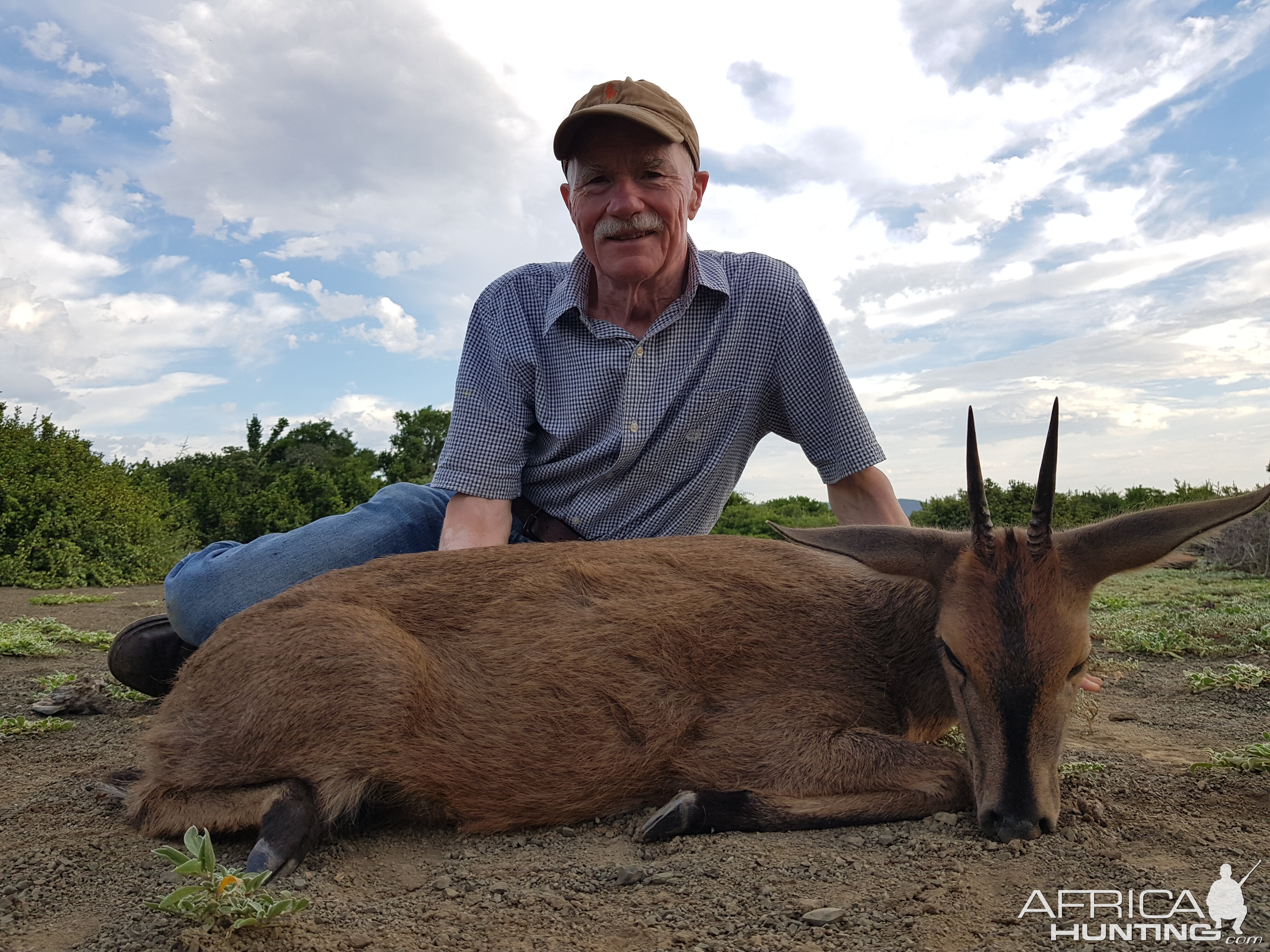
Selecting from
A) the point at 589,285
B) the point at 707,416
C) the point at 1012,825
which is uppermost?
the point at 589,285

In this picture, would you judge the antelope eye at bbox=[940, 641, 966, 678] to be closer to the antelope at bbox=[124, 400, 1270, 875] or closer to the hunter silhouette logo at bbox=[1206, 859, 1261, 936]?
the antelope at bbox=[124, 400, 1270, 875]

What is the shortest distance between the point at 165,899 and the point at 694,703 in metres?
1.80

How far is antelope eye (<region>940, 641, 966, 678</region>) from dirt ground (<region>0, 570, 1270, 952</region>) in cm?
49

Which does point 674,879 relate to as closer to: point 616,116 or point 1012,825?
point 1012,825

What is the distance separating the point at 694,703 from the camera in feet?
11.1

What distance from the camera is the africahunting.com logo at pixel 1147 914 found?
85.0 inches

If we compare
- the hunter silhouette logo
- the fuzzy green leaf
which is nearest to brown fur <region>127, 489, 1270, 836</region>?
the hunter silhouette logo

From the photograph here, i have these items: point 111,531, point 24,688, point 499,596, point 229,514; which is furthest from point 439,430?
point 499,596

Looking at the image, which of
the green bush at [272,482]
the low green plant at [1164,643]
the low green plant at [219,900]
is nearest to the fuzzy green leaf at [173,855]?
the low green plant at [219,900]

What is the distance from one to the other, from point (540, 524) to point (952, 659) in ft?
8.96

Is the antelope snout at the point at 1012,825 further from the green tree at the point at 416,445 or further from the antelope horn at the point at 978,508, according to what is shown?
the green tree at the point at 416,445

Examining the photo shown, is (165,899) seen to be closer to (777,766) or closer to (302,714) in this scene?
(302,714)

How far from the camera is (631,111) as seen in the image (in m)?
4.59

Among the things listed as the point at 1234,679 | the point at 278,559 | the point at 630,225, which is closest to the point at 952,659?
the point at 630,225
